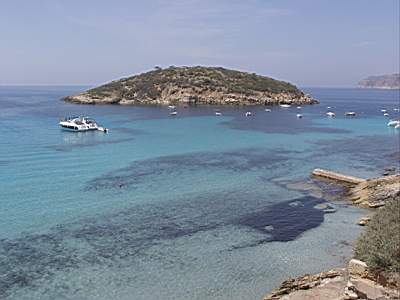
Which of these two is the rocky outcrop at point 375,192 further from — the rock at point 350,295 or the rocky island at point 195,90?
the rocky island at point 195,90

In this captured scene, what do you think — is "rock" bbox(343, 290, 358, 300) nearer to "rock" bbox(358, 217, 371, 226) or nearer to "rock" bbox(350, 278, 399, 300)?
"rock" bbox(350, 278, 399, 300)

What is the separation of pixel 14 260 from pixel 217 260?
10.9 m

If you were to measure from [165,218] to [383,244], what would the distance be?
16642 millimetres

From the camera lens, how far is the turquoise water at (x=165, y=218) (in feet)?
71.0

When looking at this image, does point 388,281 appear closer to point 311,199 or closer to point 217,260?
point 217,260

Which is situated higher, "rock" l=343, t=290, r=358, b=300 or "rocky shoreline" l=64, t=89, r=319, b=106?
"rocky shoreline" l=64, t=89, r=319, b=106

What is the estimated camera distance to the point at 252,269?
2284cm

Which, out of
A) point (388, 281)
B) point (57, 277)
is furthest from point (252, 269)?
point (57, 277)

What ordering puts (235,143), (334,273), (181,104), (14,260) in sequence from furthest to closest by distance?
(181,104) < (235,143) < (14,260) < (334,273)

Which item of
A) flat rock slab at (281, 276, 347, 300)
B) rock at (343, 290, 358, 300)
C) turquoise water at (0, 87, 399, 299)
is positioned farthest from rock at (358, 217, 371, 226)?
rock at (343, 290, 358, 300)

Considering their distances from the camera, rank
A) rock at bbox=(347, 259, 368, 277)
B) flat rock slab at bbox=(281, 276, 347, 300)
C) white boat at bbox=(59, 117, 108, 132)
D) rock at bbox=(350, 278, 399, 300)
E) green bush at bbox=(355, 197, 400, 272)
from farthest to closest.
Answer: white boat at bbox=(59, 117, 108, 132), rock at bbox=(347, 259, 368, 277), flat rock slab at bbox=(281, 276, 347, 300), green bush at bbox=(355, 197, 400, 272), rock at bbox=(350, 278, 399, 300)

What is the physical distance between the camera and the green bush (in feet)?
53.7

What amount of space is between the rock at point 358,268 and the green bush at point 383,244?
24cm

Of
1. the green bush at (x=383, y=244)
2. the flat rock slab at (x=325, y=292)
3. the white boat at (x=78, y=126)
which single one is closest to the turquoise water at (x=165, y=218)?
the flat rock slab at (x=325, y=292)
